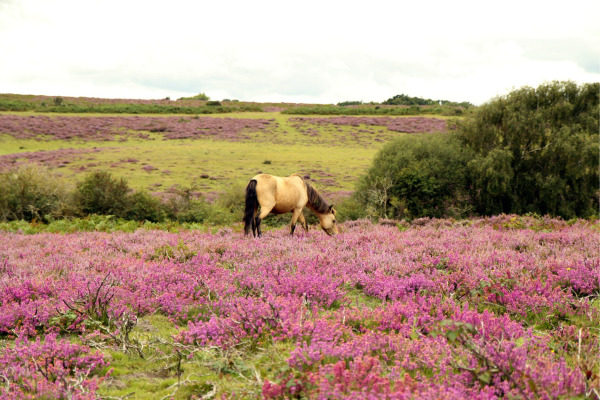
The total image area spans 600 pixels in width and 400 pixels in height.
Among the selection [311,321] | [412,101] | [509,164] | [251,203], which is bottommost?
[311,321]

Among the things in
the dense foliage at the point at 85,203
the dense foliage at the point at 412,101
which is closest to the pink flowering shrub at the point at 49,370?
the dense foliage at the point at 85,203

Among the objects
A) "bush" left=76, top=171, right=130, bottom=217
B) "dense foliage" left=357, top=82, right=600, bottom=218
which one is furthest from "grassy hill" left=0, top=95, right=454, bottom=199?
"bush" left=76, top=171, right=130, bottom=217

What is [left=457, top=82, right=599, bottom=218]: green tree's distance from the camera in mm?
26609

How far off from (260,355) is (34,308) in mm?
3477

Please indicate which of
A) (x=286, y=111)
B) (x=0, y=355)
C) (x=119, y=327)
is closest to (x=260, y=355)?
(x=119, y=327)

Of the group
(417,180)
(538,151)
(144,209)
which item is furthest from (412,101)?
(144,209)

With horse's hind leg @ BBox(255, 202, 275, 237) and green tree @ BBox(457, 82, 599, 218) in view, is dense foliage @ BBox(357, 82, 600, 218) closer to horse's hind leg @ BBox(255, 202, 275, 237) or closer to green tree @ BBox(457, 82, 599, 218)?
green tree @ BBox(457, 82, 599, 218)

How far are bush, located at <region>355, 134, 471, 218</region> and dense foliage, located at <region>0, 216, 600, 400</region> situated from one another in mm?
15701

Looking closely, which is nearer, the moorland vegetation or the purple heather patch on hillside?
the moorland vegetation

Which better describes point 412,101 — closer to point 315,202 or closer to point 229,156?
point 229,156

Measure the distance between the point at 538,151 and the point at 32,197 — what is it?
106 feet

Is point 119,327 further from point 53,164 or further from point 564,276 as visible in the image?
point 53,164

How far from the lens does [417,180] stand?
25.2 m

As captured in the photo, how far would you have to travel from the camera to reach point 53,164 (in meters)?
39.1
